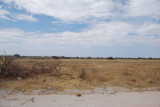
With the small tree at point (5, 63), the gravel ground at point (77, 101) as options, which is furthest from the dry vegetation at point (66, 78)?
the gravel ground at point (77, 101)

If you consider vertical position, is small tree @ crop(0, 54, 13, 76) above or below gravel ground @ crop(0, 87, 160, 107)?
above

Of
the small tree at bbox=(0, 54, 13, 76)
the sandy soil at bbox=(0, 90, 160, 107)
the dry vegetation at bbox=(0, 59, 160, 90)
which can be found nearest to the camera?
the sandy soil at bbox=(0, 90, 160, 107)

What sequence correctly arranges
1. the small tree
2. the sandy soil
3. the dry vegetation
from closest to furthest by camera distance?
the sandy soil < the dry vegetation < the small tree

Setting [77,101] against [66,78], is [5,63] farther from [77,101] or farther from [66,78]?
[77,101]

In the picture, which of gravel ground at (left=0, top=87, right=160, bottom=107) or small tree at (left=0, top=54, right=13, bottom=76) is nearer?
gravel ground at (left=0, top=87, right=160, bottom=107)

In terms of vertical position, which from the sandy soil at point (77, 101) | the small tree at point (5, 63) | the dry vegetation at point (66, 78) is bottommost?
the sandy soil at point (77, 101)

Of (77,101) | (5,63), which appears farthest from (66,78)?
(77,101)

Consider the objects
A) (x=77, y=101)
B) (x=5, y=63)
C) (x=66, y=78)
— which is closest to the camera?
(x=77, y=101)

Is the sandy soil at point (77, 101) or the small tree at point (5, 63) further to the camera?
the small tree at point (5, 63)

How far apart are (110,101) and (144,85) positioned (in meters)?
4.18

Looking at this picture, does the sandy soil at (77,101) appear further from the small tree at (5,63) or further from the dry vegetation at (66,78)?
the small tree at (5,63)

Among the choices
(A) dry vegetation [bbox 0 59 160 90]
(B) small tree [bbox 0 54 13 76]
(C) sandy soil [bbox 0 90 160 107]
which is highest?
(B) small tree [bbox 0 54 13 76]

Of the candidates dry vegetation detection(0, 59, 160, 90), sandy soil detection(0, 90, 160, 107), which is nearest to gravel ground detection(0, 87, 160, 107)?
sandy soil detection(0, 90, 160, 107)

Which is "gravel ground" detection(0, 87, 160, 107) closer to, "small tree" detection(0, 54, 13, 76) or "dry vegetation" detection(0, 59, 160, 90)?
"dry vegetation" detection(0, 59, 160, 90)
